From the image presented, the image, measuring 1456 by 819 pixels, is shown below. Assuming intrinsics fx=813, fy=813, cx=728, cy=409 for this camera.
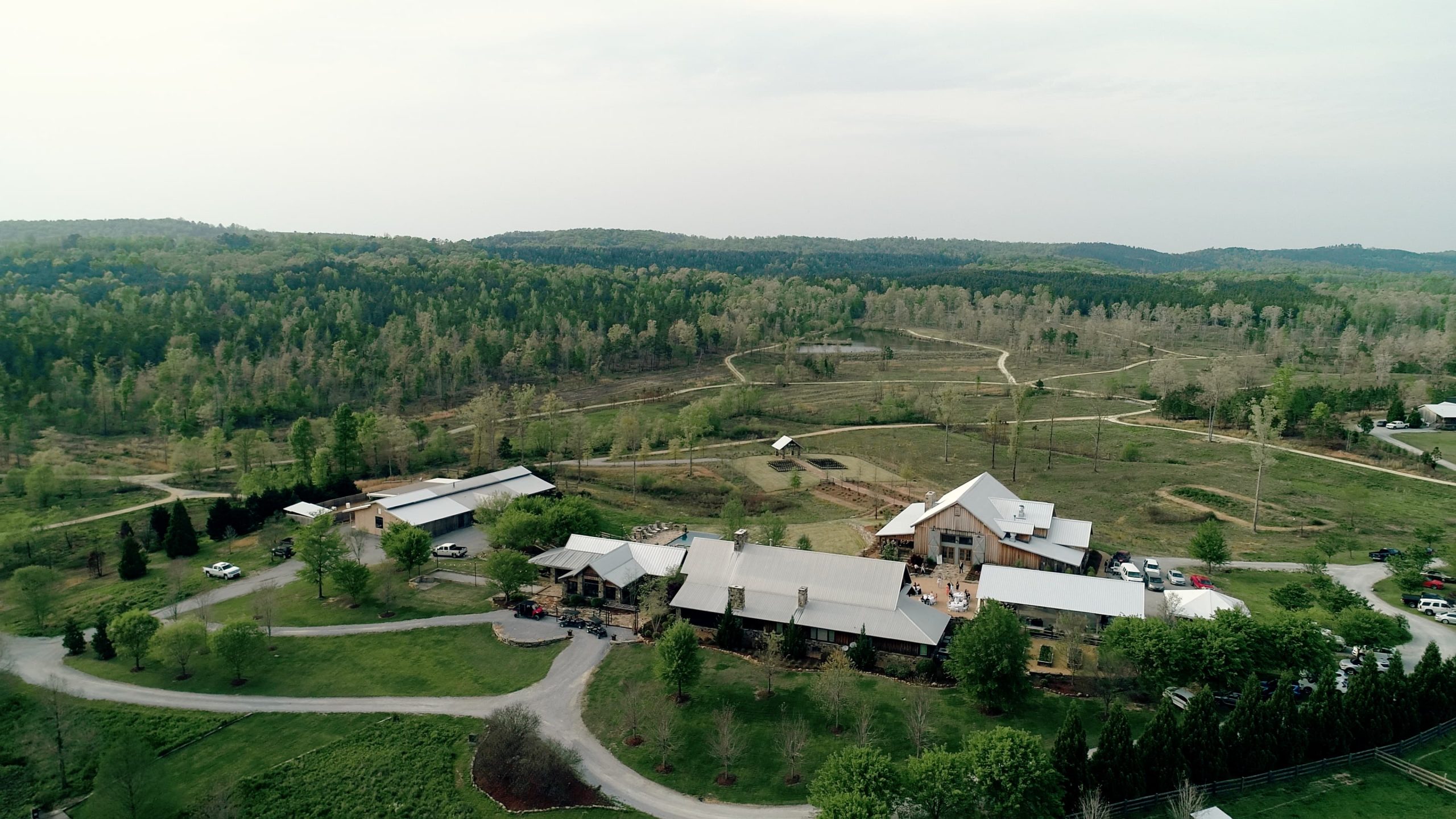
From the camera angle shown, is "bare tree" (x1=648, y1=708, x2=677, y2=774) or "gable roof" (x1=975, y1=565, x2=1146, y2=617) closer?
"bare tree" (x1=648, y1=708, x2=677, y2=774)

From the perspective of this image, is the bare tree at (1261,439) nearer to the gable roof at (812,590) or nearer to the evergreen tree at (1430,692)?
the evergreen tree at (1430,692)

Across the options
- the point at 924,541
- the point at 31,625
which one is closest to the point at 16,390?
the point at 31,625

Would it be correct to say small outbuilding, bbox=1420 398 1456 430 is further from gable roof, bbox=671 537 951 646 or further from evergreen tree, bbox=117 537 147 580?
evergreen tree, bbox=117 537 147 580

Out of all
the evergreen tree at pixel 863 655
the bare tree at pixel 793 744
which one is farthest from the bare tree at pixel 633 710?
the evergreen tree at pixel 863 655

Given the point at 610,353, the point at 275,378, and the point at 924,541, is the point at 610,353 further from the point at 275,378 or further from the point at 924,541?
the point at 924,541

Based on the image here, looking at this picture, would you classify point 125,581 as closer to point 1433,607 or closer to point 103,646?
point 103,646

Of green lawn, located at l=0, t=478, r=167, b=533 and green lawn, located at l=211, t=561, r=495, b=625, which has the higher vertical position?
green lawn, located at l=211, t=561, r=495, b=625

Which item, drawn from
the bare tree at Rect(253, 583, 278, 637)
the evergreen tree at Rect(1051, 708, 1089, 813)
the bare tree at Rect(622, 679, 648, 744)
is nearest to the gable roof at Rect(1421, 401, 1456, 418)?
the evergreen tree at Rect(1051, 708, 1089, 813)

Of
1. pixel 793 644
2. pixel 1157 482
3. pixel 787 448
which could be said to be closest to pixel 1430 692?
pixel 793 644
